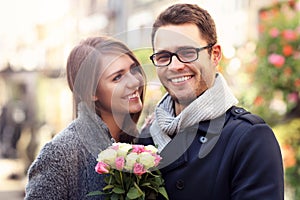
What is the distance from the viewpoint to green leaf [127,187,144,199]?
2557mm

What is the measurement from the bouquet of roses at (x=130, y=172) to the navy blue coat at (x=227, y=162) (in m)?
0.11

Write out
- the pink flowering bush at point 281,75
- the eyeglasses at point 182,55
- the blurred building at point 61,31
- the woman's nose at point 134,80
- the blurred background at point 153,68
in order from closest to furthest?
the eyeglasses at point 182,55 → the woman's nose at point 134,80 → the blurred background at point 153,68 → the pink flowering bush at point 281,75 → the blurred building at point 61,31

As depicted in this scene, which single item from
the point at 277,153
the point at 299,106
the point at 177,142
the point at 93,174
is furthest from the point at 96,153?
the point at 299,106

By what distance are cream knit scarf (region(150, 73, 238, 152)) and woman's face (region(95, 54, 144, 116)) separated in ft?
0.72

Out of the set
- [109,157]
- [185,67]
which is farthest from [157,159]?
[185,67]

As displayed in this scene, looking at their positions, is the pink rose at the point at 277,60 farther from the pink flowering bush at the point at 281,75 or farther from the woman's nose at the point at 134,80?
the woman's nose at the point at 134,80

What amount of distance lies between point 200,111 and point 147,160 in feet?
1.12

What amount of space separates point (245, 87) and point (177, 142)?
12.8ft

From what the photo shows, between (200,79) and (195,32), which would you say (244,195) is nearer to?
(200,79)

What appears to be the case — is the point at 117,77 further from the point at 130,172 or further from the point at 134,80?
the point at 130,172

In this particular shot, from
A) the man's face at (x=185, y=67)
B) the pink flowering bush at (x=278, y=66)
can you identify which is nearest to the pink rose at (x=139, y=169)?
the man's face at (x=185, y=67)

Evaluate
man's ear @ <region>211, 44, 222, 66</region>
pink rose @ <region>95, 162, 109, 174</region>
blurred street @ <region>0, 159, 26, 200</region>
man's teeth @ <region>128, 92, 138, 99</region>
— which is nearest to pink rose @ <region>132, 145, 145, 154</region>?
pink rose @ <region>95, 162, 109, 174</region>

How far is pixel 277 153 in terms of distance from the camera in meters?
2.56

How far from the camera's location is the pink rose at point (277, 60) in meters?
6.32
